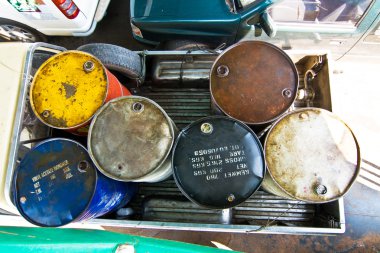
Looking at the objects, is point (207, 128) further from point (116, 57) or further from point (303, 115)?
point (116, 57)

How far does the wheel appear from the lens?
3.53 metres

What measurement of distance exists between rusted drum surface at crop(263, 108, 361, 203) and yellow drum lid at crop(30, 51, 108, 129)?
3.68 ft

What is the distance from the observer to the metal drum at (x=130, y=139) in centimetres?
186

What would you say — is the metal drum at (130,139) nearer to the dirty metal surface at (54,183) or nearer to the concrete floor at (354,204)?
the dirty metal surface at (54,183)

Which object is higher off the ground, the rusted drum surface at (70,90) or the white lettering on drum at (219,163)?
the rusted drum surface at (70,90)

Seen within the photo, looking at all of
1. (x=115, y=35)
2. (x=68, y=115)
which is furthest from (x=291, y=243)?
(x=115, y=35)

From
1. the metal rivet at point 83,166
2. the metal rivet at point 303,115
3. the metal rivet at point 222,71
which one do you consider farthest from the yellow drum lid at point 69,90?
the metal rivet at point 303,115

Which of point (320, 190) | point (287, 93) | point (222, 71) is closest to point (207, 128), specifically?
point (222, 71)

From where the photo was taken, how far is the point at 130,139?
6.19 feet

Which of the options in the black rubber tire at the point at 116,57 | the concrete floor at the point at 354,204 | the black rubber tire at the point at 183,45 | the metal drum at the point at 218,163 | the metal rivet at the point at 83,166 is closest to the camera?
Result: the metal drum at the point at 218,163

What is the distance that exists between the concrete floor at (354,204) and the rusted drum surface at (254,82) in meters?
1.28

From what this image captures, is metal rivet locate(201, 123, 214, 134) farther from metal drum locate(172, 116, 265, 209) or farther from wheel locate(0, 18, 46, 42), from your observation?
wheel locate(0, 18, 46, 42)

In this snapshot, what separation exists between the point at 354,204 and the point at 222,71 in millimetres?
2165

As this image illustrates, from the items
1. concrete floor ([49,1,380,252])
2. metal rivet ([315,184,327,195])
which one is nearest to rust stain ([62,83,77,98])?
metal rivet ([315,184,327,195])
